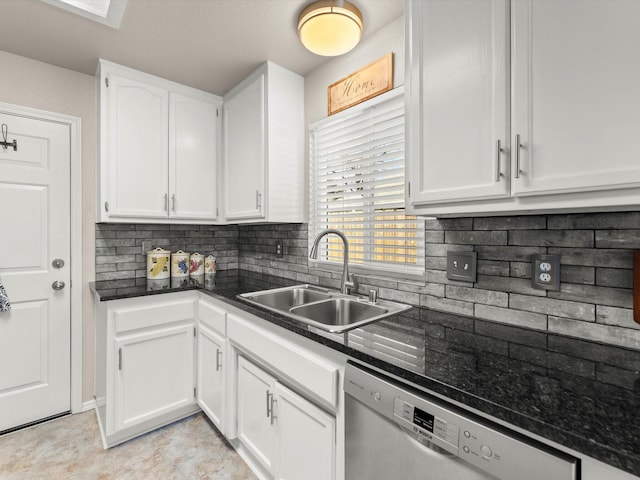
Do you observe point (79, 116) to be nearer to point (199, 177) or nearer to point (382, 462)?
point (199, 177)

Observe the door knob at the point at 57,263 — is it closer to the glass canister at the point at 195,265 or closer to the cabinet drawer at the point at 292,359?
the glass canister at the point at 195,265

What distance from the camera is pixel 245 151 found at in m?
2.36

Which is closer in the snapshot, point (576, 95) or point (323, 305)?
point (576, 95)

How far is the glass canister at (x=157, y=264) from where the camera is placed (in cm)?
241

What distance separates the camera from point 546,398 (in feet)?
2.33

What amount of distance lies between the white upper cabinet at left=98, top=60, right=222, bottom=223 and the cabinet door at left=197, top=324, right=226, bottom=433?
95cm

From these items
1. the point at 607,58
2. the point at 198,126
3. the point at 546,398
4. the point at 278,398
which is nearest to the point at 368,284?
the point at 278,398

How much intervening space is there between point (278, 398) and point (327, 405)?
13.4 inches

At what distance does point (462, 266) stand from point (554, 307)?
0.36 metres

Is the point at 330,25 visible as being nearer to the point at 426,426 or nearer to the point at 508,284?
the point at 508,284

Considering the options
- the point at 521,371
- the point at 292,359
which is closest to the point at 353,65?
the point at 292,359

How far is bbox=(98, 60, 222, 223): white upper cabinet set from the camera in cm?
214

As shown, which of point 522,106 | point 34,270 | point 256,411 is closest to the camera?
point 522,106

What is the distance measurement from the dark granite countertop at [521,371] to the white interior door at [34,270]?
5.78 ft
